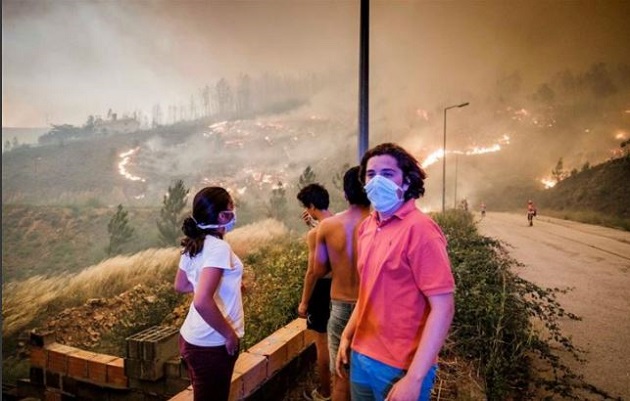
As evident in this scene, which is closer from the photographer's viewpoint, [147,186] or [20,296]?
[20,296]

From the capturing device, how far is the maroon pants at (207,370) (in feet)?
6.30

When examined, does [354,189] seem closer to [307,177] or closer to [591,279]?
[591,279]

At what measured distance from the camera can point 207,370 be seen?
1935mm

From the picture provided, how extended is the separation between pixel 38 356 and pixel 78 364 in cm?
54

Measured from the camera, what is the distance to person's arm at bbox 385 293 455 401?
127 cm

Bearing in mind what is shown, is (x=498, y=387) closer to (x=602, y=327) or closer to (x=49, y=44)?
(x=602, y=327)

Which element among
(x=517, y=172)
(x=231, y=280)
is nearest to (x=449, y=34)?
(x=517, y=172)

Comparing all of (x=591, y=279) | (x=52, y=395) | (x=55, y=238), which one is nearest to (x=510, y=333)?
(x=591, y=279)

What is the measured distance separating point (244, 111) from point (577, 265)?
7638 mm

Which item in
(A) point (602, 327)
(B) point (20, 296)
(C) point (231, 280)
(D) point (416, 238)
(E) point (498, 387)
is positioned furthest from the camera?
(B) point (20, 296)

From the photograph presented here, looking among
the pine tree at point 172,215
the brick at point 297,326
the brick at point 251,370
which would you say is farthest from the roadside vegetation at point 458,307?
the brick at point 251,370

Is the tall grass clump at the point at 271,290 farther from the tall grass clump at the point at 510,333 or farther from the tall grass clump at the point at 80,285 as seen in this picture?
the tall grass clump at the point at 510,333

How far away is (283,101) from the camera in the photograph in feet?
30.5

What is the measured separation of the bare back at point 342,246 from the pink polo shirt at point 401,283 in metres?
0.96
